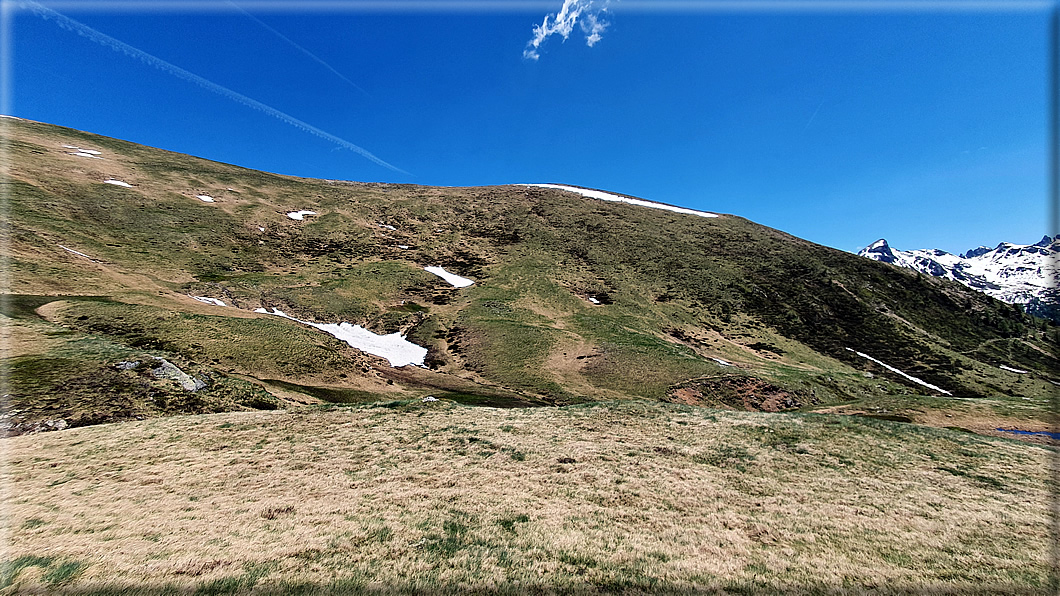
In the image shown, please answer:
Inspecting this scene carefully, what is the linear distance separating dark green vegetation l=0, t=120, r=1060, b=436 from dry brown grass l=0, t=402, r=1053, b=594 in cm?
931

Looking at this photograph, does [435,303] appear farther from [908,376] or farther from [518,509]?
[908,376]

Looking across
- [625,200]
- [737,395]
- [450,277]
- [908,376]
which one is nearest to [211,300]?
[450,277]

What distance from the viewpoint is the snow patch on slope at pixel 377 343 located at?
43594mm

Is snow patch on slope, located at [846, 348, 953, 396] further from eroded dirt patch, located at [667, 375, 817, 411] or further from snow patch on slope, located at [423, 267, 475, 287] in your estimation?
snow patch on slope, located at [423, 267, 475, 287]

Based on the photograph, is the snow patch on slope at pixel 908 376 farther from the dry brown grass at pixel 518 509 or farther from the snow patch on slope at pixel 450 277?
the snow patch on slope at pixel 450 277

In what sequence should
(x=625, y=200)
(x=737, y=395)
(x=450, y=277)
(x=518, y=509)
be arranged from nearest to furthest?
(x=518, y=509)
(x=737, y=395)
(x=450, y=277)
(x=625, y=200)

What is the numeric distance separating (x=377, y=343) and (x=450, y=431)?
96.8 feet

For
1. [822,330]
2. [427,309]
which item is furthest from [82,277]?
[822,330]

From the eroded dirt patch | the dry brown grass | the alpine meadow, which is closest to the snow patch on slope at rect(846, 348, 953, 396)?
the alpine meadow

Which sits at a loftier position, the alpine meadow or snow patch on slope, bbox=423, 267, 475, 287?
snow patch on slope, bbox=423, 267, 475, 287

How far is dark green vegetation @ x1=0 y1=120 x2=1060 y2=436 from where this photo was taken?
29594mm

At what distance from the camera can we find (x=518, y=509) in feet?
40.8

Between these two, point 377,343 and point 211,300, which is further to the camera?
point 377,343

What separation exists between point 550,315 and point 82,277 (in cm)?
5150
